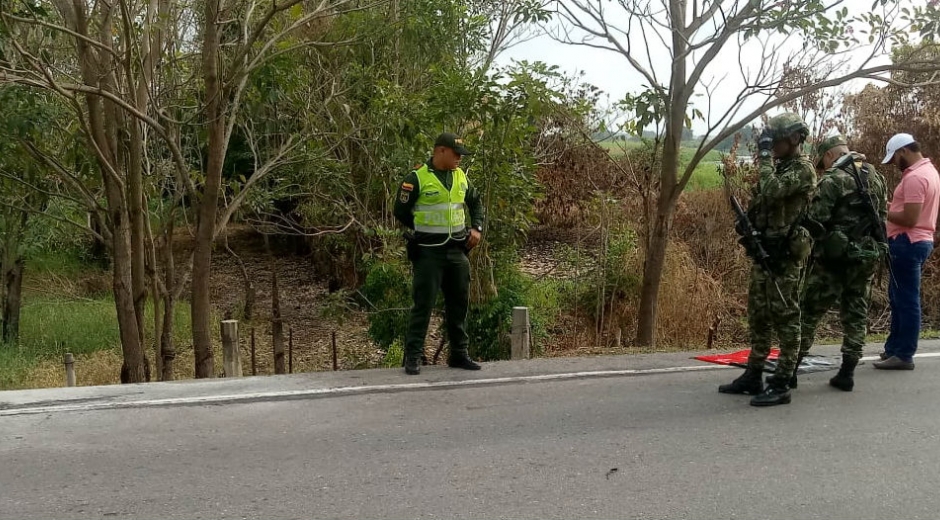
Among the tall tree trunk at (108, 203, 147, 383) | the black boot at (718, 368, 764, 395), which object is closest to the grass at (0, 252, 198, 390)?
the tall tree trunk at (108, 203, 147, 383)

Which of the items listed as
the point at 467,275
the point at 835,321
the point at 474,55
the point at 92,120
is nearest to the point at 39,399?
the point at 467,275

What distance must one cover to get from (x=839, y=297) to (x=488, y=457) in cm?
310

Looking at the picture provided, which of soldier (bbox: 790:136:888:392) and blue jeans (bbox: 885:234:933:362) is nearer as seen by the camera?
soldier (bbox: 790:136:888:392)

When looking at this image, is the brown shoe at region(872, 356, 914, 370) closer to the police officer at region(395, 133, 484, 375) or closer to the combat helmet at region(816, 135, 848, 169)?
the combat helmet at region(816, 135, 848, 169)

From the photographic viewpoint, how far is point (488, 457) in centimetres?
423

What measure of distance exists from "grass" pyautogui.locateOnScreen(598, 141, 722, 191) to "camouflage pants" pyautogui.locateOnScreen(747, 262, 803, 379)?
407cm

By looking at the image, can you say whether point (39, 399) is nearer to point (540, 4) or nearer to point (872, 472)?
point (872, 472)

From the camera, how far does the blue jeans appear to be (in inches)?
245

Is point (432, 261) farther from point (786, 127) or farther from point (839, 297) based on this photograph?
point (839, 297)

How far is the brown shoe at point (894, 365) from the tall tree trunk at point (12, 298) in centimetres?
1561

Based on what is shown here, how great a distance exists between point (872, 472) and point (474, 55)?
32.6 ft

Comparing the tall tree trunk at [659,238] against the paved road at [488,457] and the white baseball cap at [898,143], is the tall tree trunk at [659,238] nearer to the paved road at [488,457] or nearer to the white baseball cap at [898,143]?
the white baseball cap at [898,143]

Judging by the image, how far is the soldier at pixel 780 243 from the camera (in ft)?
16.5

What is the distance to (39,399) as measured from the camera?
5.17 metres
